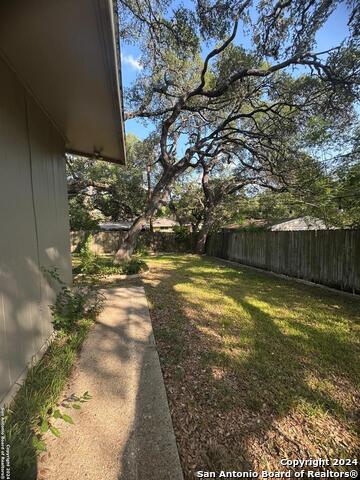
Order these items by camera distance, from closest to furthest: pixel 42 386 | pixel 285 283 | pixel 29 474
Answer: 1. pixel 29 474
2. pixel 42 386
3. pixel 285 283

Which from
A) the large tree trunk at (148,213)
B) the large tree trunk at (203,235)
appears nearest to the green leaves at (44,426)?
the large tree trunk at (148,213)

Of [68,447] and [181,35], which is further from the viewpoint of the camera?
[181,35]

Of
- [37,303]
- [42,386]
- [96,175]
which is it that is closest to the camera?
[42,386]

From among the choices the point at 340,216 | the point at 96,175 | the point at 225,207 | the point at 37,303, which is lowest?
the point at 37,303

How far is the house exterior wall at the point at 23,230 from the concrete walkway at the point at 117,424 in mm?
530

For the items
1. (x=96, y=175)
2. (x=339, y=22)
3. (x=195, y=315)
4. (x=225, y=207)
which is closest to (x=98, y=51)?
(x=195, y=315)

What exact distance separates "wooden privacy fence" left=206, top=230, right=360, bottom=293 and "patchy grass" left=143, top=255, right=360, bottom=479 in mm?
895

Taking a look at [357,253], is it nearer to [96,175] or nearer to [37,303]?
[37,303]

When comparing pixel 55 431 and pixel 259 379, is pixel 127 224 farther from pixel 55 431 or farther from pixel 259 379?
pixel 55 431

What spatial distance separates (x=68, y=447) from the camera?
153 centimetres

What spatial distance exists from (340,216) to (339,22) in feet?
16.1

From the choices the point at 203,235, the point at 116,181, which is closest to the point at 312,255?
the point at 203,235

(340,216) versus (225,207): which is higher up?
(225,207)

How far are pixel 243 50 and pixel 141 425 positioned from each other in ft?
28.3
